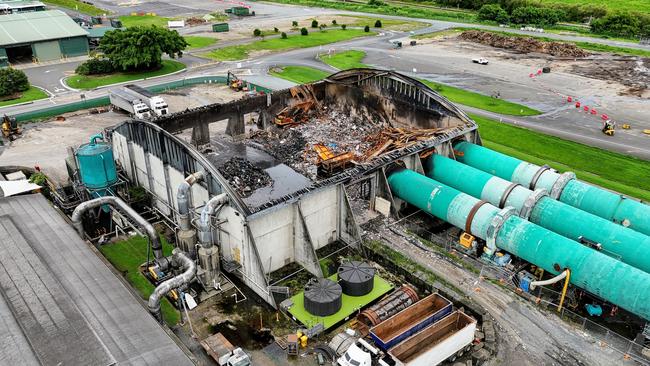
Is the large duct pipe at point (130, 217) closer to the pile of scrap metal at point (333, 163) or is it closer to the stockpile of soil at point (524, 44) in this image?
the pile of scrap metal at point (333, 163)

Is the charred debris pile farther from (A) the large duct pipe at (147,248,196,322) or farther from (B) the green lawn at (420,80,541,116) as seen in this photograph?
(B) the green lawn at (420,80,541,116)

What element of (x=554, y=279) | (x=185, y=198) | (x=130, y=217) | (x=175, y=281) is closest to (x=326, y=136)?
(x=185, y=198)

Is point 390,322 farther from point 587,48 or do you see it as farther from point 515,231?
point 587,48

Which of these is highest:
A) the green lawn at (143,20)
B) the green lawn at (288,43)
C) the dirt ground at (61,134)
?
the green lawn at (143,20)

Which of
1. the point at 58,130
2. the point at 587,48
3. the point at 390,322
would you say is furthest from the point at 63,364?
the point at 587,48

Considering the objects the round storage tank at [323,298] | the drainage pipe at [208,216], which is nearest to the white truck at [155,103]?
the drainage pipe at [208,216]

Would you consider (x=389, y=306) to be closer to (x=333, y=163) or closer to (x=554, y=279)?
(x=554, y=279)

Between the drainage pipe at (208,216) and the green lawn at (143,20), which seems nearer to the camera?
the drainage pipe at (208,216)
